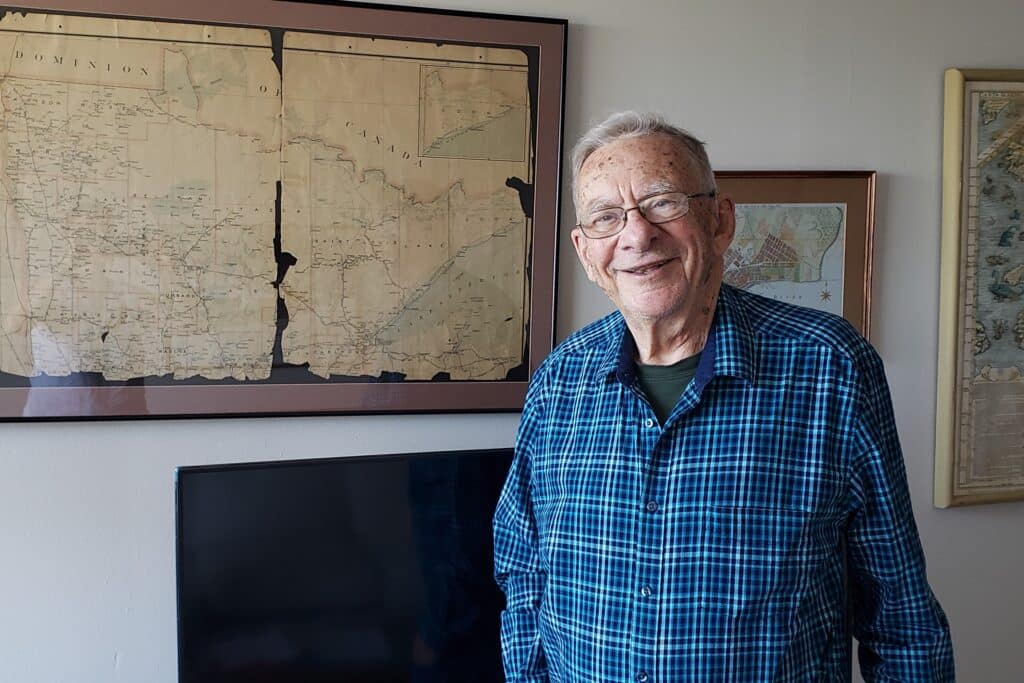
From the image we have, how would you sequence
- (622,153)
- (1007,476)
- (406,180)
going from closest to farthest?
(622,153)
(406,180)
(1007,476)

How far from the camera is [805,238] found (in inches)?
80.0

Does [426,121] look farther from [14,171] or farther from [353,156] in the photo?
[14,171]

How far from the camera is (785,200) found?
2.02 meters

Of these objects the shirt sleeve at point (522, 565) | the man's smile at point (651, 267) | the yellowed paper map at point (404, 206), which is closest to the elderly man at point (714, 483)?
the man's smile at point (651, 267)

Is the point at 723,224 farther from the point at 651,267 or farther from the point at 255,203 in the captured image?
the point at 255,203

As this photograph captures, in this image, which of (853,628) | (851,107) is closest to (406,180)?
(851,107)

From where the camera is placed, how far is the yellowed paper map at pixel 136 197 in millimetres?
1685

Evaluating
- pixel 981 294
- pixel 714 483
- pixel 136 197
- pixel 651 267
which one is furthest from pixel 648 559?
pixel 981 294

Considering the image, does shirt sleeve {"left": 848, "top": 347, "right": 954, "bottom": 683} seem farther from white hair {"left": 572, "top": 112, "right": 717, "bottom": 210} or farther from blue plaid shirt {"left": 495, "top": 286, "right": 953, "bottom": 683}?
white hair {"left": 572, "top": 112, "right": 717, "bottom": 210}

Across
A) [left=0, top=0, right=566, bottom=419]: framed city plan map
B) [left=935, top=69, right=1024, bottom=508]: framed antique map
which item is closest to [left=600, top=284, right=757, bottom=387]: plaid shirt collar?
[left=0, top=0, right=566, bottom=419]: framed city plan map

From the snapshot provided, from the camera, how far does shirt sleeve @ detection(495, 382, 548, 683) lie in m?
1.42

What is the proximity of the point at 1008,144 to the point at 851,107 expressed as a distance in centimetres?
41

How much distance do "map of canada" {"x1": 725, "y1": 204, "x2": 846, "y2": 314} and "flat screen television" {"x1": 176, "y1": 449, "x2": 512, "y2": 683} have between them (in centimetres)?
78

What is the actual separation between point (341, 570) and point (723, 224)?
959 mm
